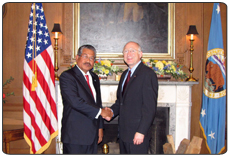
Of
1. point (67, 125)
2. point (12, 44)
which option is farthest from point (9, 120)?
point (67, 125)

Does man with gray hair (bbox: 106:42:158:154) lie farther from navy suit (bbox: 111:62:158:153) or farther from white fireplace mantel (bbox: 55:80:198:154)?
white fireplace mantel (bbox: 55:80:198:154)

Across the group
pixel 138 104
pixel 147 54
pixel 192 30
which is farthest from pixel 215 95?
pixel 138 104

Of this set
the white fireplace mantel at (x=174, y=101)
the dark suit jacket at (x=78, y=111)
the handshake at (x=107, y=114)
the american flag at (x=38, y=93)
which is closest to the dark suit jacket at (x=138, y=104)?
the handshake at (x=107, y=114)

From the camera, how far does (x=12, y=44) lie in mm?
4480

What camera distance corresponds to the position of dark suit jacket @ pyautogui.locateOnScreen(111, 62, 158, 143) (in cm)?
→ 226

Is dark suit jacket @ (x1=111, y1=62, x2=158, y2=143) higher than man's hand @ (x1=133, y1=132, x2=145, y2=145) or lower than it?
higher

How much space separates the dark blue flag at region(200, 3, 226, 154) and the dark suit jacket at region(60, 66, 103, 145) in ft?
8.11

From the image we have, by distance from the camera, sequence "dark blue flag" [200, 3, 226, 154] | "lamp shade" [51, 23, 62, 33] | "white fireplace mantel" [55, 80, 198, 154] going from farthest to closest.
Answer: "lamp shade" [51, 23, 62, 33], "white fireplace mantel" [55, 80, 198, 154], "dark blue flag" [200, 3, 226, 154]

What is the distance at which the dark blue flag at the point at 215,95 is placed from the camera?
3904 mm

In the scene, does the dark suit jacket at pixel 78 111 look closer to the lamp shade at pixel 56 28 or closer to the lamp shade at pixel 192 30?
the lamp shade at pixel 56 28

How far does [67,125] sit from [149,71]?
3.93 ft

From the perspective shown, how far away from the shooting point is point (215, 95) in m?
3.94

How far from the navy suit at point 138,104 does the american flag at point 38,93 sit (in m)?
1.87

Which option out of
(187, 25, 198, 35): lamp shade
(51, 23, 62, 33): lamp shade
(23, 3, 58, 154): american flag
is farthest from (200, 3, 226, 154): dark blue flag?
(51, 23, 62, 33): lamp shade
